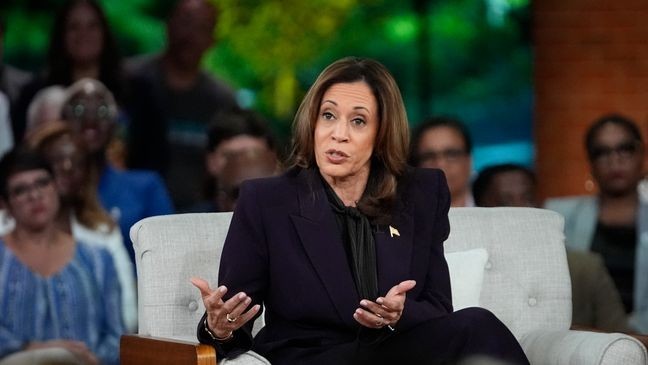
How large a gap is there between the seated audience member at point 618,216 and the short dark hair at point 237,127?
55.6 inches

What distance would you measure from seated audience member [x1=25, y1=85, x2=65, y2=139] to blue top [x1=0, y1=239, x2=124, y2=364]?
894mm

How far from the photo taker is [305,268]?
388 centimetres

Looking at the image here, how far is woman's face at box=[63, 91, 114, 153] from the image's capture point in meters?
6.89

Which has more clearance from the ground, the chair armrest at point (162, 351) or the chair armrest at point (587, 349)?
the chair armrest at point (162, 351)

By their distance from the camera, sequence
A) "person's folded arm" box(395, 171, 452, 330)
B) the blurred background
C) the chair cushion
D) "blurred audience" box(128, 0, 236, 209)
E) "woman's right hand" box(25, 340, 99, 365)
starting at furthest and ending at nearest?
the blurred background, "blurred audience" box(128, 0, 236, 209), "woman's right hand" box(25, 340, 99, 365), the chair cushion, "person's folded arm" box(395, 171, 452, 330)

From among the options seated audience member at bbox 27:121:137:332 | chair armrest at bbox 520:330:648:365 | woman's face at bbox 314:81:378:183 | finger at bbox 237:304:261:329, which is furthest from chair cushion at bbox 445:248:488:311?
seated audience member at bbox 27:121:137:332

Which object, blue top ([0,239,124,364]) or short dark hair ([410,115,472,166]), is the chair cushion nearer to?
short dark hair ([410,115,472,166])

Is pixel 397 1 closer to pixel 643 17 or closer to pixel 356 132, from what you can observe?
pixel 643 17

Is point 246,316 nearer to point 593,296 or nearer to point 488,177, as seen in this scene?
point 593,296

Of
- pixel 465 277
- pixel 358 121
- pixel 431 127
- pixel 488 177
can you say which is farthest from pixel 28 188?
pixel 358 121

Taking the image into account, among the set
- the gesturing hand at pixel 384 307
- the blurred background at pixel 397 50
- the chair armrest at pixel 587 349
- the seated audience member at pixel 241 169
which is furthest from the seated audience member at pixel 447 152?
the gesturing hand at pixel 384 307

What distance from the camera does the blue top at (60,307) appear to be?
6043mm

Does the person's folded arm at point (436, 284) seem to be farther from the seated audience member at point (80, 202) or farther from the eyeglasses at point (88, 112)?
the eyeglasses at point (88, 112)

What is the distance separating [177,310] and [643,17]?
14.7 feet
